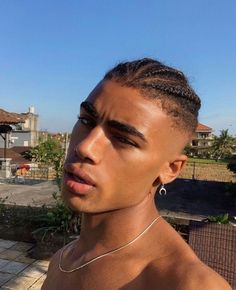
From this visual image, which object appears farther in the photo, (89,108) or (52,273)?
(52,273)

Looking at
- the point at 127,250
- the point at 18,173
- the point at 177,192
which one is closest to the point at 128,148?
the point at 127,250

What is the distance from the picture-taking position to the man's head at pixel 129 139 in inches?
41.2

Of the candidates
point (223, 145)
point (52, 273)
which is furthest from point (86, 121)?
point (223, 145)

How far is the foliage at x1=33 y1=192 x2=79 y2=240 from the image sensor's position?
5195 millimetres

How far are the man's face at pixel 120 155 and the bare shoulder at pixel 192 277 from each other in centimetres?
24

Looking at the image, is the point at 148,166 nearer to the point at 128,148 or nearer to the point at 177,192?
the point at 128,148

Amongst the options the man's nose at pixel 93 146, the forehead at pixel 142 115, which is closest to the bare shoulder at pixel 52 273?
the man's nose at pixel 93 146

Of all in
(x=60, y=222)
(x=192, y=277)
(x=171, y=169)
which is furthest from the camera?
(x=60, y=222)

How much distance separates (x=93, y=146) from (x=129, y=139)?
0.11 m

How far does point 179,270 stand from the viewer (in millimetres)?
975

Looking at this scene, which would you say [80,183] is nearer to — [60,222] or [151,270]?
[151,270]

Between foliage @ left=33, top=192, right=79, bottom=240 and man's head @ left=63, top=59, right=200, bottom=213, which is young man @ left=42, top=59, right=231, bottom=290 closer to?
man's head @ left=63, top=59, right=200, bottom=213

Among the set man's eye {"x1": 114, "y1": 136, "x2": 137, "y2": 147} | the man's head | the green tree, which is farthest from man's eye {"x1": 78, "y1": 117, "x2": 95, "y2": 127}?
the green tree

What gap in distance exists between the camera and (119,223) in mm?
1177
